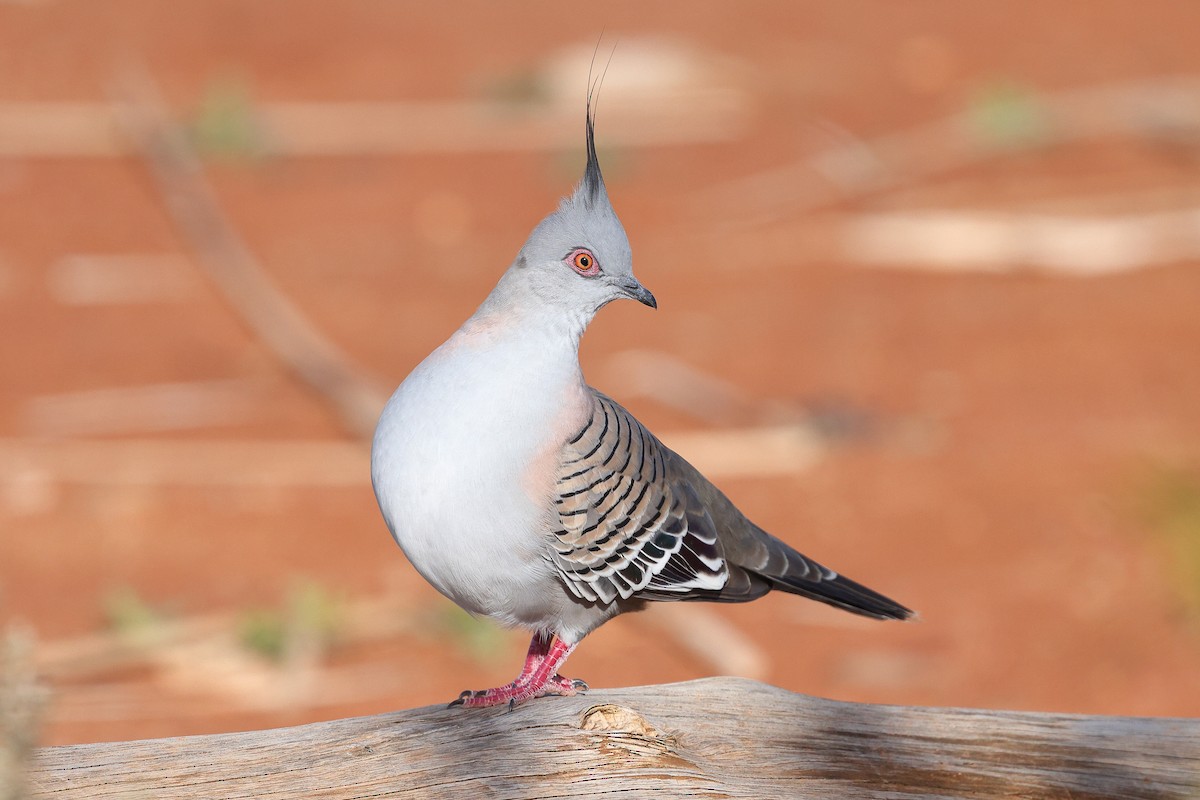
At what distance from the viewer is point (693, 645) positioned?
6.44m

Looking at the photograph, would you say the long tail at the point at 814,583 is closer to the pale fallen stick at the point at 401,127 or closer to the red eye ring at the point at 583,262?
the red eye ring at the point at 583,262

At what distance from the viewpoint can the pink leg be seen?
3.55 metres

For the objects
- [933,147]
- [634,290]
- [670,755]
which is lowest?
[670,755]

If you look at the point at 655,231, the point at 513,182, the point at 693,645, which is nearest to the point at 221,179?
the point at 513,182

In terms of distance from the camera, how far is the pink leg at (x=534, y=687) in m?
3.55

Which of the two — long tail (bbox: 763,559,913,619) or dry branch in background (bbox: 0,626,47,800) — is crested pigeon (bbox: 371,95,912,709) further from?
dry branch in background (bbox: 0,626,47,800)

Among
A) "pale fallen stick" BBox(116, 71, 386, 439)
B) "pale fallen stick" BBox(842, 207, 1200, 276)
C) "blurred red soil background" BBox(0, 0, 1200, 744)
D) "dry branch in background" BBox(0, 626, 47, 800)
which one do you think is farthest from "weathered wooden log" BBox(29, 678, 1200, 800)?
"pale fallen stick" BBox(842, 207, 1200, 276)

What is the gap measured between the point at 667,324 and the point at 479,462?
6908 millimetres

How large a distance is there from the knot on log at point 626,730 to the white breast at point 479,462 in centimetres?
35

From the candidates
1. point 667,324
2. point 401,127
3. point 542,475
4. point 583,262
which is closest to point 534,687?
point 542,475

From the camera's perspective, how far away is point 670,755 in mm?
3307

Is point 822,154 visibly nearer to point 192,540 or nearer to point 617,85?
point 617,85

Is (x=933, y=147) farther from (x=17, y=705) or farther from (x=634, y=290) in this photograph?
(x=17, y=705)

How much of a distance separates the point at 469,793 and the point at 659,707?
0.58 m
